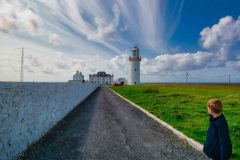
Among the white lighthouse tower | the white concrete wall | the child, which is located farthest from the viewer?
the white lighthouse tower

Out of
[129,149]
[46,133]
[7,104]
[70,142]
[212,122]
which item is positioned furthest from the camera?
[46,133]

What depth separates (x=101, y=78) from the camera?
6496 inches

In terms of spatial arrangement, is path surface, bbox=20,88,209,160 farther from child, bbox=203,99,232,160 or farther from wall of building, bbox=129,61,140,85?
wall of building, bbox=129,61,140,85

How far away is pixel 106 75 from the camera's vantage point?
168m

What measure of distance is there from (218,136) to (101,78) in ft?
529

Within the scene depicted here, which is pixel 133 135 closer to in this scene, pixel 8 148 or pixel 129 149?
pixel 129 149

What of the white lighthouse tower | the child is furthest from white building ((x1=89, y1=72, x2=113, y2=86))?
the child

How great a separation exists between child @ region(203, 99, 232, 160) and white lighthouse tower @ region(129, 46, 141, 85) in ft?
320

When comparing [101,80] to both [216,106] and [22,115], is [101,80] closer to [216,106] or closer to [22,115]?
[22,115]

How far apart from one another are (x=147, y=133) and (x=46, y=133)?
12.2ft

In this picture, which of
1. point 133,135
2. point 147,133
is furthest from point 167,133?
point 133,135

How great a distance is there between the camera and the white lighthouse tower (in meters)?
102

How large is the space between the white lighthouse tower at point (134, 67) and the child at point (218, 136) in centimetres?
9756

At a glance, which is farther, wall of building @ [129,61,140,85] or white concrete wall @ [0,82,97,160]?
wall of building @ [129,61,140,85]
